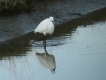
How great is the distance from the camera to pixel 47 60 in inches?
455

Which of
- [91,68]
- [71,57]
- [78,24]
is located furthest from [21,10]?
[91,68]

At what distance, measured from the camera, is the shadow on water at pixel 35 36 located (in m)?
13.1

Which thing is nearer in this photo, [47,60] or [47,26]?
[47,60]

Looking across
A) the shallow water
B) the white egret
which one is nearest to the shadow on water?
the shallow water

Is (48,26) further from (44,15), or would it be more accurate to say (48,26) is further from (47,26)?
(44,15)

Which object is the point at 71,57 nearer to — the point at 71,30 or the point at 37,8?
the point at 71,30

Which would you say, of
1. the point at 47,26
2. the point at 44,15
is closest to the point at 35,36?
the point at 47,26

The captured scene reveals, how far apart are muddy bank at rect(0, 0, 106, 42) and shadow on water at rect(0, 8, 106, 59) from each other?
0.40 metres

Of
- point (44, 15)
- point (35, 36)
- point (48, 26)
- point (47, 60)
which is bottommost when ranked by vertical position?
point (47, 60)

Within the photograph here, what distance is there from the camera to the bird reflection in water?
10.7 metres

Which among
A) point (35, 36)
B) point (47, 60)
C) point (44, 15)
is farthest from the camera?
point (44, 15)

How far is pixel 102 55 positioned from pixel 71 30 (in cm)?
520

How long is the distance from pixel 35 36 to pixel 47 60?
4198 mm

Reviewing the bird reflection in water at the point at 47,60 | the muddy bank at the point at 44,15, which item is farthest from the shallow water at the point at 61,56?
the muddy bank at the point at 44,15
